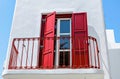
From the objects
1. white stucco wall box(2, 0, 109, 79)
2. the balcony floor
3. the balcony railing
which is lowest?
the balcony floor

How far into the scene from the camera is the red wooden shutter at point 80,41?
9578 mm

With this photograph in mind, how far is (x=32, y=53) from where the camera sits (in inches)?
403

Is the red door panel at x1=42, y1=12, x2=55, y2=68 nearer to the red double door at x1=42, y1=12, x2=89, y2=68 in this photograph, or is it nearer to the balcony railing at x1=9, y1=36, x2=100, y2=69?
the red double door at x1=42, y1=12, x2=89, y2=68

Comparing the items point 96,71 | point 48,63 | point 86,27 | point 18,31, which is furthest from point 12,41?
point 96,71

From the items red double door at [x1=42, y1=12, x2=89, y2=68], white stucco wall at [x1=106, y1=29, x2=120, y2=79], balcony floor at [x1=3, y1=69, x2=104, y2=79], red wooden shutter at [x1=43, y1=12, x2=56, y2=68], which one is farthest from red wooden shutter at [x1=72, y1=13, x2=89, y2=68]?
white stucco wall at [x1=106, y1=29, x2=120, y2=79]

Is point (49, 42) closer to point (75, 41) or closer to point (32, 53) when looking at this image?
point (32, 53)

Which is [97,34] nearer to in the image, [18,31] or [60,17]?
[60,17]

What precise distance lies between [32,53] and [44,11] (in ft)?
7.37

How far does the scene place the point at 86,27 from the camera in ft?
33.4

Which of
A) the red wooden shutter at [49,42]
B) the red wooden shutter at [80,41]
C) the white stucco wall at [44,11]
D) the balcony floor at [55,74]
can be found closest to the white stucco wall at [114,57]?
the white stucco wall at [44,11]

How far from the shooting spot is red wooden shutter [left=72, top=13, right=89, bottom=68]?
958 cm

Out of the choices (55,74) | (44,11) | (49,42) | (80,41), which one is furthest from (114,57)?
(55,74)

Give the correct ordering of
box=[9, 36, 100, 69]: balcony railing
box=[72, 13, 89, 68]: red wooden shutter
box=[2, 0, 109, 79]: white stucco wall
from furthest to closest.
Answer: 1. box=[2, 0, 109, 79]: white stucco wall
2. box=[9, 36, 100, 69]: balcony railing
3. box=[72, 13, 89, 68]: red wooden shutter

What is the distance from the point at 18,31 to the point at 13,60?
1.58 meters
